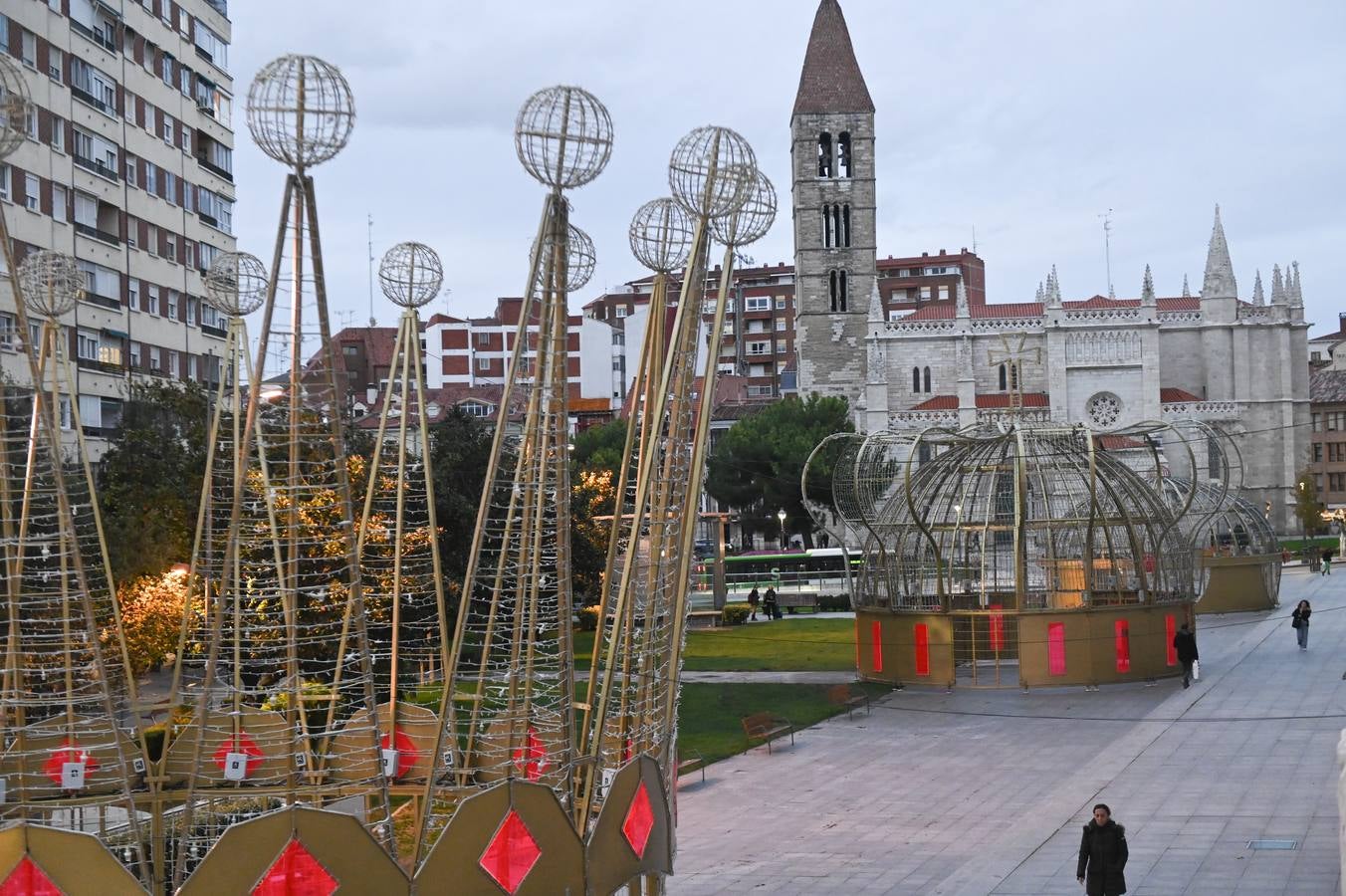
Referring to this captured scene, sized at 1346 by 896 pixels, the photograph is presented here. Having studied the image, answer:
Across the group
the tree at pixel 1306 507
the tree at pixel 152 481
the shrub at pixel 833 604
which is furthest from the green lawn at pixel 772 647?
the tree at pixel 1306 507

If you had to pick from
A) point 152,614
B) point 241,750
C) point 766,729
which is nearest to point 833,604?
point 766,729

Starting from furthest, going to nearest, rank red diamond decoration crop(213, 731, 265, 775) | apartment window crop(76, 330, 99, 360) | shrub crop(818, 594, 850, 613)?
1. shrub crop(818, 594, 850, 613)
2. apartment window crop(76, 330, 99, 360)
3. red diamond decoration crop(213, 731, 265, 775)

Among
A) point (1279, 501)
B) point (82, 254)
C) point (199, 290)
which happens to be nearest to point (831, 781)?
point (82, 254)

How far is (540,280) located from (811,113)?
72.1 metres

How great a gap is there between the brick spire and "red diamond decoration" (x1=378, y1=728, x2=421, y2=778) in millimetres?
70761

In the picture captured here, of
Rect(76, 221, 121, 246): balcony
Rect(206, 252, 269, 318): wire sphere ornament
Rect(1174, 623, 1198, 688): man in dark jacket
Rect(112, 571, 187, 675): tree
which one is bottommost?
Rect(1174, 623, 1198, 688): man in dark jacket

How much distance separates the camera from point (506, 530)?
9625 millimetres

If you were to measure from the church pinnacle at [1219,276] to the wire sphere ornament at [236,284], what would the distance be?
66.6 m

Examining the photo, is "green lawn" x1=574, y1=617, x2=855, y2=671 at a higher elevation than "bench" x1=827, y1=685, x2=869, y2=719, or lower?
lower

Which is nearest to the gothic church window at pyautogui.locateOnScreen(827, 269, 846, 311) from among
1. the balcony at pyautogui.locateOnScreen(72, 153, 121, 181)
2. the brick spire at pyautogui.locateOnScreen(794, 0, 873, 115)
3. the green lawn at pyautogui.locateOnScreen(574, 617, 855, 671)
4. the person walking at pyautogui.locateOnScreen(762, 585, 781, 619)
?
the brick spire at pyautogui.locateOnScreen(794, 0, 873, 115)

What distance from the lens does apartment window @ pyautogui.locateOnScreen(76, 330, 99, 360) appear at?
3316cm

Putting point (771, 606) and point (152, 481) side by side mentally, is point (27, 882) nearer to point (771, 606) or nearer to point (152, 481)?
point (152, 481)

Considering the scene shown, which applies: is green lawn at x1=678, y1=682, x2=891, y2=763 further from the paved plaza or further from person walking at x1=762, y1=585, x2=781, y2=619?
person walking at x1=762, y1=585, x2=781, y2=619

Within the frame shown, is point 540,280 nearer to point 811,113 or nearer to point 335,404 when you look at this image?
point 335,404
